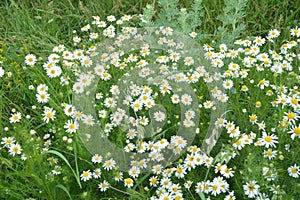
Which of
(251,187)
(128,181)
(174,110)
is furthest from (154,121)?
(251,187)

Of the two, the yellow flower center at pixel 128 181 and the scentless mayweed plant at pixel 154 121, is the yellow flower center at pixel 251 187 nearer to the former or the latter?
the scentless mayweed plant at pixel 154 121

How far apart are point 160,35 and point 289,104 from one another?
1184 millimetres

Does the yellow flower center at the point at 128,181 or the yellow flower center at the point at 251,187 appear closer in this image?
the yellow flower center at the point at 251,187

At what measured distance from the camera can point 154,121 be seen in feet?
9.20

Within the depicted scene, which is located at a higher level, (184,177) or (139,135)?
(139,135)

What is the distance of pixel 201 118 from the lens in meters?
2.80

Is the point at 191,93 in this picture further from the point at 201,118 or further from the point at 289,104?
the point at 289,104

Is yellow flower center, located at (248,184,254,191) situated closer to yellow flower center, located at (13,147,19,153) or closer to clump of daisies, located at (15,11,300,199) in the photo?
clump of daisies, located at (15,11,300,199)

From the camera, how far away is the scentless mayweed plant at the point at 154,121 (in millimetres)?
2441

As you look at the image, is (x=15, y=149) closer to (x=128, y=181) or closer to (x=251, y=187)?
(x=128, y=181)

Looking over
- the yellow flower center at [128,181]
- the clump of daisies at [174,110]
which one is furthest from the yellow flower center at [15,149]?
the yellow flower center at [128,181]

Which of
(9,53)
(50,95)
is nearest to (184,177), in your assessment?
(50,95)

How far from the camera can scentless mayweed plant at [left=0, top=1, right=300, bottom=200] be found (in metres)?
2.44

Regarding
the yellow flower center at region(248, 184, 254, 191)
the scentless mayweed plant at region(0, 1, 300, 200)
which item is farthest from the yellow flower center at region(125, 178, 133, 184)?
the yellow flower center at region(248, 184, 254, 191)
